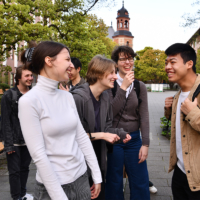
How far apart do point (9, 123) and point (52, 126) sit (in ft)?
6.24

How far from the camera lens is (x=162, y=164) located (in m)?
5.18

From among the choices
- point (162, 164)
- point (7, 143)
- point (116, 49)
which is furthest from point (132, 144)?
point (162, 164)

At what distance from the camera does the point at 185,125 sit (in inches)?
88.7

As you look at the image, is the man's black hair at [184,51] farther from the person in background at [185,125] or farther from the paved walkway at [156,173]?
the paved walkway at [156,173]

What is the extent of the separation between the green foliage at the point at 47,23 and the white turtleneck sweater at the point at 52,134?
41.8ft

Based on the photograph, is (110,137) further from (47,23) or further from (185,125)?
(47,23)

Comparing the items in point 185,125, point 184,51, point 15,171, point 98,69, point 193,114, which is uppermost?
point 184,51

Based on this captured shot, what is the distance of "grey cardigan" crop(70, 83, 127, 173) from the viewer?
2.29 m

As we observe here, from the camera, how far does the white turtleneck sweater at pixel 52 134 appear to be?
1.53 m

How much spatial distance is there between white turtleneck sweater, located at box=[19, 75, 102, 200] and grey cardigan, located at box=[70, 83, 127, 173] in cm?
39

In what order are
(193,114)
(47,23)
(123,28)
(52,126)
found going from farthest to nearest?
(123,28)
(47,23)
(193,114)
(52,126)

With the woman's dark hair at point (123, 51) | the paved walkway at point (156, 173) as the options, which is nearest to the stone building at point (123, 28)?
the paved walkway at point (156, 173)

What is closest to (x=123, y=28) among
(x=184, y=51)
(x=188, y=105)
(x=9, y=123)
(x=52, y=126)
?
(x=9, y=123)

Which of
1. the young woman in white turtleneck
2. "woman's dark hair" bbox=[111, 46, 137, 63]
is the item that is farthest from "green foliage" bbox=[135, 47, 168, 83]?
the young woman in white turtleneck
